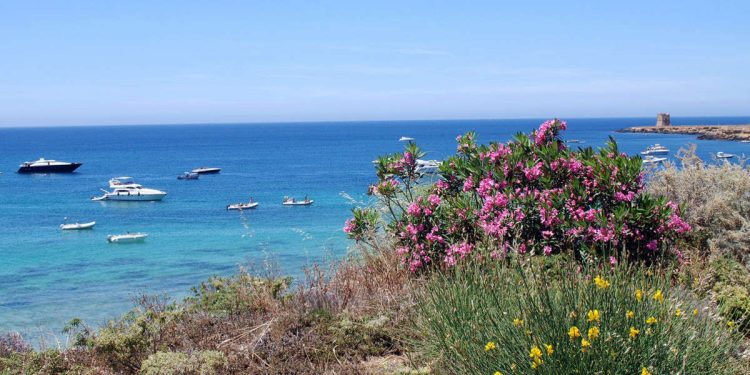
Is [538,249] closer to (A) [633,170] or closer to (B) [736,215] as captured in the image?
(A) [633,170]

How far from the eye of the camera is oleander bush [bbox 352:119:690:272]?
6.85 m

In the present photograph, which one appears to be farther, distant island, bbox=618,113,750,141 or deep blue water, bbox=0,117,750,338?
distant island, bbox=618,113,750,141

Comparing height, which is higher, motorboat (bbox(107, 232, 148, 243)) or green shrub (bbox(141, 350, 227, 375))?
green shrub (bbox(141, 350, 227, 375))

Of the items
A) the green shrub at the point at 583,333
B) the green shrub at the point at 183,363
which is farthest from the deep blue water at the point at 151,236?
the green shrub at the point at 583,333

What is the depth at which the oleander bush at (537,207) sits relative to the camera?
6.85 m

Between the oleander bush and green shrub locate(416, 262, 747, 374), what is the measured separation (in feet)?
6.41

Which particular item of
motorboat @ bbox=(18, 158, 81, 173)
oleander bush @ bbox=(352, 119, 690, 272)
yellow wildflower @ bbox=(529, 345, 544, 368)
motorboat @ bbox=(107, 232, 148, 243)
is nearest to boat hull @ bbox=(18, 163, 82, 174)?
motorboat @ bbox=(18, 158, 81, 173)

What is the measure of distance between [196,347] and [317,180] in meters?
64.1

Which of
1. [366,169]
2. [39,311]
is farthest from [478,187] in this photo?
[366,169]

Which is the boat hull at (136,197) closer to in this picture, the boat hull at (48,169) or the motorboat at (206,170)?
the motorboat at (206,170)

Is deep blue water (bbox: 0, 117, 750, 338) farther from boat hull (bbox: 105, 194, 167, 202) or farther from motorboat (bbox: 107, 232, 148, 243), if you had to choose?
boat hull (bbox: 105, 194, 167, 202)

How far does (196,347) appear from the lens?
5.72m

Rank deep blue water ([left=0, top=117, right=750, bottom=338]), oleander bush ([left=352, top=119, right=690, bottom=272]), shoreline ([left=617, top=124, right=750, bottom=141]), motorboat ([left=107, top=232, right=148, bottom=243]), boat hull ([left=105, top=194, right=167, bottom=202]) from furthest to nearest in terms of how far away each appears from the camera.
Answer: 1. shoreline ([left=617, top=124, right=750, bottom=141])
2. boat hull ([left=105, top=194, right=167, bottom=202])
3. motorboat ([left=107, top=232, right=148, bottom=243])
4. deep blue water ([left=0, top=117, right=750, bottom=338])
5. oleander bush ([left=352, top=119, right=690, bottom=272])

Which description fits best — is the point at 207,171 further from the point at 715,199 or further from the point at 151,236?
the point at 715,199
